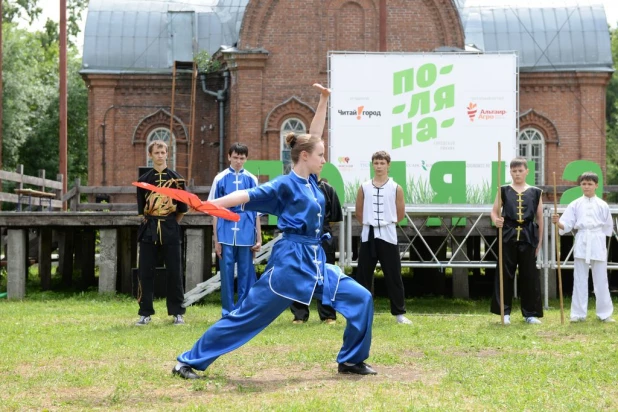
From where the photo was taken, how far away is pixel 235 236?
11.1m

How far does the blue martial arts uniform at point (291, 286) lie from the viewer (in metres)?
7.28

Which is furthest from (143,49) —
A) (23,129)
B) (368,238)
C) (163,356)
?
(163,356)

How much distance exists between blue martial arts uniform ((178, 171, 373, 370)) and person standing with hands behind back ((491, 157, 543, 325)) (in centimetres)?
421

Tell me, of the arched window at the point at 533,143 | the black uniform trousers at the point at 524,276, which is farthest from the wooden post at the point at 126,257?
the arched window at the point at 533,143

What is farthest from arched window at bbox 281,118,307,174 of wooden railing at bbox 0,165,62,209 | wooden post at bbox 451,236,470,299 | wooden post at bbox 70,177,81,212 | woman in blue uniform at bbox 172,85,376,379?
woman in blue uniform at bbox 172,85,376,379

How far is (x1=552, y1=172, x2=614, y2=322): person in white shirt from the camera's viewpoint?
1179cm

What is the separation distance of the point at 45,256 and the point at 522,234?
969 centimetres

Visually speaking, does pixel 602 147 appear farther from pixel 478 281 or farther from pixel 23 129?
pixel 23 129

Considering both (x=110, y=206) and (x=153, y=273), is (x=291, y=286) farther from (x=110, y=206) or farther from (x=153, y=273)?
(x=110, y=206)

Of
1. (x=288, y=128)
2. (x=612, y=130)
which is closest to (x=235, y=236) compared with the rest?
(x=288, y=128)

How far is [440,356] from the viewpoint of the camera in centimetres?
848

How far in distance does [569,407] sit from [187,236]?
1006 centimetres

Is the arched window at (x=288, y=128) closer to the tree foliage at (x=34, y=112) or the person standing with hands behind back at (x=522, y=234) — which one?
the tree foliage at (x=34, y=112)

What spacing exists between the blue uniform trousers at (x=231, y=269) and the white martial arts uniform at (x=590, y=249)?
3654mm
